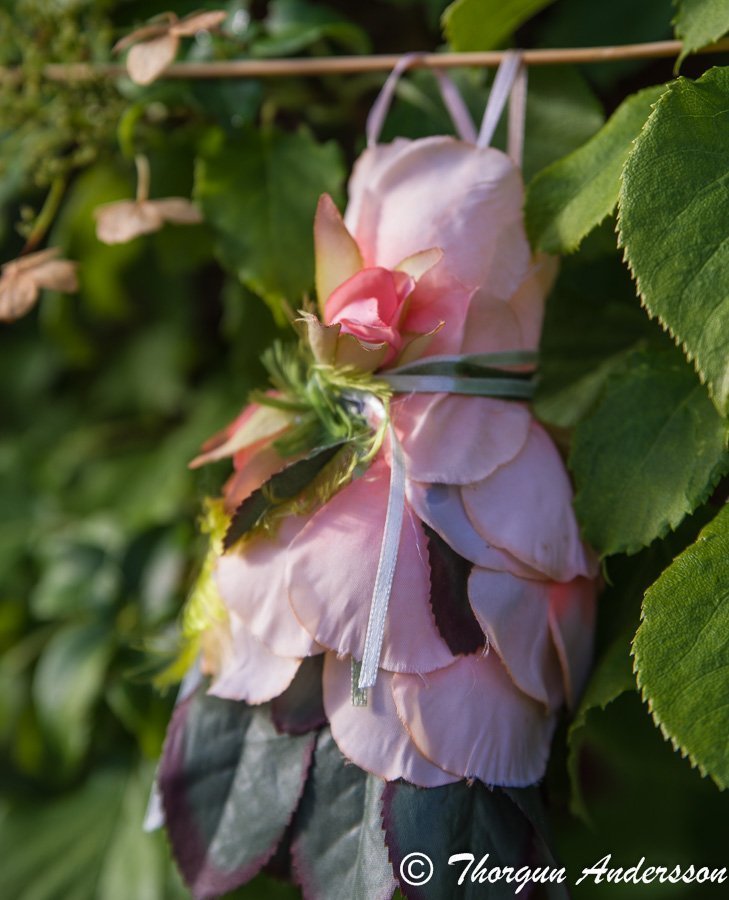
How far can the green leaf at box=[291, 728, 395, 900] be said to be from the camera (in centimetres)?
32

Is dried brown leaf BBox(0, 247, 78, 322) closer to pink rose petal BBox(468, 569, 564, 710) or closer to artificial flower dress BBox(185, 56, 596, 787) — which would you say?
artificial flower dress BBox(185, 56, 596, 787)

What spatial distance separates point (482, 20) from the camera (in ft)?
1.39

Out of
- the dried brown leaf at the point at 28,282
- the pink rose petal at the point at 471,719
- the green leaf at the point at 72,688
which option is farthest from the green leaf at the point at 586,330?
the green leaf at the point at 72,688

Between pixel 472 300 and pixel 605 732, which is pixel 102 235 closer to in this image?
pixel 472 300

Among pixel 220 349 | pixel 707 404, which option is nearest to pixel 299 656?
pixel 707 404

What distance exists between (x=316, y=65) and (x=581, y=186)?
18 cm

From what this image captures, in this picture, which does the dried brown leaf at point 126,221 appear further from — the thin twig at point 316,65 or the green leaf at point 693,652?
the green leaf at point 693,652

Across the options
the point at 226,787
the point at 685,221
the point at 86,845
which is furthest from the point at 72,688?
the point at 685,221

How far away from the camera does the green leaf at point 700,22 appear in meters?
0.33

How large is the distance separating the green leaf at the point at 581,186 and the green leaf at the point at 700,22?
19 millimetres

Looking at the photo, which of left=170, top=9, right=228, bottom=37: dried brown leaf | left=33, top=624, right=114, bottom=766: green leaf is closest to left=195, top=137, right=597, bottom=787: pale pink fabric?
left=170, top=9, right=228, bottom=37: dried brown leaf

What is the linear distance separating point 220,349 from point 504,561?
1.87 ft

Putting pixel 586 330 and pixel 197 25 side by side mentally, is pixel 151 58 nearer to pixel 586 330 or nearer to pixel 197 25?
pixel 197 25

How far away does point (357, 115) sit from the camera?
60 centimetres
